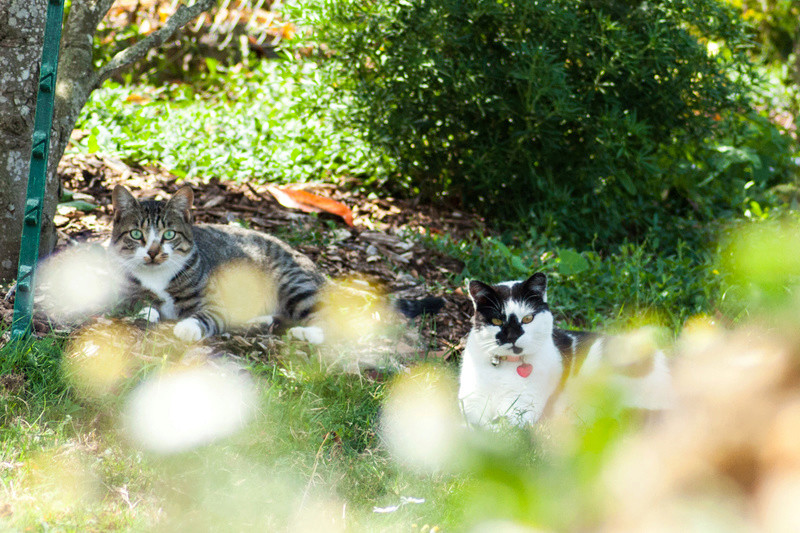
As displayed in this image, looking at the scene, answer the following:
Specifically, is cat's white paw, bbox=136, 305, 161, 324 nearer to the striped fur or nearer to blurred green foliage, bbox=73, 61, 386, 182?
the striped fur

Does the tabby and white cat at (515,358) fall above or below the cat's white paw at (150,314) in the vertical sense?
above

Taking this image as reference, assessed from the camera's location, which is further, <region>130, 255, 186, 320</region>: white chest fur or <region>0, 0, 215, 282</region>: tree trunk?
<region>130, 255, 186, 320</region>: white chest fur

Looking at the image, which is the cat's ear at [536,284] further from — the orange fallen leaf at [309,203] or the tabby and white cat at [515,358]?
the orange fallen leaf at [309,203]

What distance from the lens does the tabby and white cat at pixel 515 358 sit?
3365mm

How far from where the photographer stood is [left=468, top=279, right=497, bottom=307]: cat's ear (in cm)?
347

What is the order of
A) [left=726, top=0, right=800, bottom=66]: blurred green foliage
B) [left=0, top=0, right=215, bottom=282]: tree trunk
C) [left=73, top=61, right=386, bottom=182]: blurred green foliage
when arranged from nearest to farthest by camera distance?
[left=0, top=0, right=215, bottom=282]: tree trunk
[left=73, top=61, right=386, bottom=182]: blurred green foliage
[left=726, top=0, right=800, bottom=66]: blurred green foliage

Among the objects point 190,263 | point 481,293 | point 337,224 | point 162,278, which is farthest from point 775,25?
point 162,278

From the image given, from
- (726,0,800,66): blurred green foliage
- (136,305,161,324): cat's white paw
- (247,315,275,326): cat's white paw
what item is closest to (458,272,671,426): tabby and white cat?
(247,315,275,326): cat's white paw

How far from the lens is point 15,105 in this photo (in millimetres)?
3568

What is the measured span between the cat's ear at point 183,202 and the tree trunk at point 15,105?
2.40 feet

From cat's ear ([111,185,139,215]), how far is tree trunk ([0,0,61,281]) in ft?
1.50

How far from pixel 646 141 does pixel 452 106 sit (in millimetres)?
1430

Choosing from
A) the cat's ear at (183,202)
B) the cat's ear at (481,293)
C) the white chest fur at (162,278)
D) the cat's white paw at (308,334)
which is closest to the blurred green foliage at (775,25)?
the cat's ear at (481,293)

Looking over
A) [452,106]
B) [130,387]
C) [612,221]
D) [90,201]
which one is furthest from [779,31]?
[130,387]
